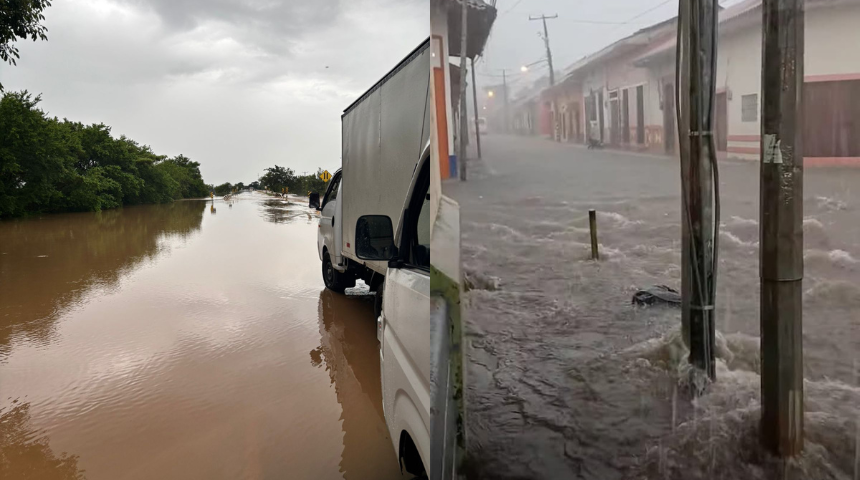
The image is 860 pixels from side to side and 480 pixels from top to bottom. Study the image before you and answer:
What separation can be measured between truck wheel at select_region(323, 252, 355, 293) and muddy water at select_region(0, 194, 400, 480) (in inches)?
6.9

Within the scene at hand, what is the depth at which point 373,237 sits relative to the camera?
6.43 ft

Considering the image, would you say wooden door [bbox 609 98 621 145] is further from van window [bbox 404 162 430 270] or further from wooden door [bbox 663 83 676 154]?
van window [bbox 404 162 430 270]

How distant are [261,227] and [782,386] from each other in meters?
17.2

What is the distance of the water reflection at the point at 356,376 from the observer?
2.62 meters

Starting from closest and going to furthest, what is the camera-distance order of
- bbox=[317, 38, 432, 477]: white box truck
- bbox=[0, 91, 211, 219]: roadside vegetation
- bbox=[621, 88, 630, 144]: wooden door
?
bbox=[621, 88, 630, 144]: wooden door → bbox=[317, 38, 432, 477]: white box truck → bbox=[0, 91, 211, 219]: roadside vegetation

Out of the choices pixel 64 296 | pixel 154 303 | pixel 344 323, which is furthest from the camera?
pixel 64 296

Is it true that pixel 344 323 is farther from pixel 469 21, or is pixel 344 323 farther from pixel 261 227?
pixel 261 227

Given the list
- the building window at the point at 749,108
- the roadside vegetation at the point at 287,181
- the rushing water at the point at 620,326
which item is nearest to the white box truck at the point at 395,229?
the rushing water at the point at 620,326

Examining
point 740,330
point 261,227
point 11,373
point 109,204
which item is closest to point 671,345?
point 740,330

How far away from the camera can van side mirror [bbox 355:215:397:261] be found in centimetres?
195

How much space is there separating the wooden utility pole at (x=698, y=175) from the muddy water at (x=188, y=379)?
83.3 inches

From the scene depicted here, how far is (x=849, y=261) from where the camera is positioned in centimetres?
62

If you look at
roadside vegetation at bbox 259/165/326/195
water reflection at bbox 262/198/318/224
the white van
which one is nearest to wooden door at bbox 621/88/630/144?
the white van

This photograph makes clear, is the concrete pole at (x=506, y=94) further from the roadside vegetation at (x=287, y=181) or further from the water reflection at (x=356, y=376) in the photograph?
the roadside vegetation at (x=287, y=181)
